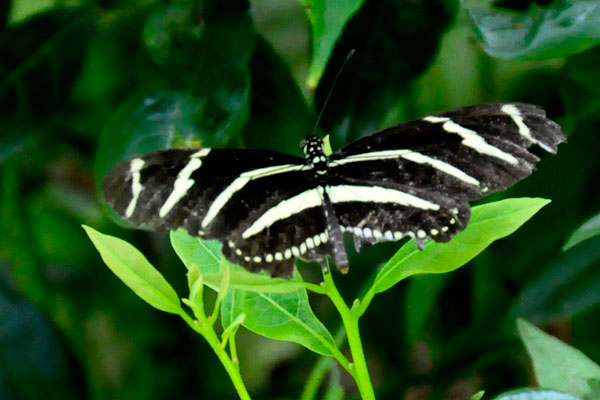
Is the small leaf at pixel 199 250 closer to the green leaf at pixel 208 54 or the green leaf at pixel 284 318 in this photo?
the green leaf at pixel 284 318

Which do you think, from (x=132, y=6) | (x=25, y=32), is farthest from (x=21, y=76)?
(x=132, y=6)

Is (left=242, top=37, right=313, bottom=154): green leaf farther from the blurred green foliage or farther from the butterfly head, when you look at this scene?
the butterfly head

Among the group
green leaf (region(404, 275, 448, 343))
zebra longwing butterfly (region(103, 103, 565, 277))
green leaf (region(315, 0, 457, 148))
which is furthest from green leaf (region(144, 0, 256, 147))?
green leaf (region(404, 275, 448, 343))

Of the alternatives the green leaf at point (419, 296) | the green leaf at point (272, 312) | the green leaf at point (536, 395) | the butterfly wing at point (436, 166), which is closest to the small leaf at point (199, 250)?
the green leaf at point (272, 312)

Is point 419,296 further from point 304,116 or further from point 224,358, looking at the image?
point 224,358

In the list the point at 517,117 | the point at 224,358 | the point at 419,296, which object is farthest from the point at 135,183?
the point at 419,296

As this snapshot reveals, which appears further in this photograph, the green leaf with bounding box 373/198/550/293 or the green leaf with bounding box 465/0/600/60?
the green leaf with bounding box 465/0/600/60
